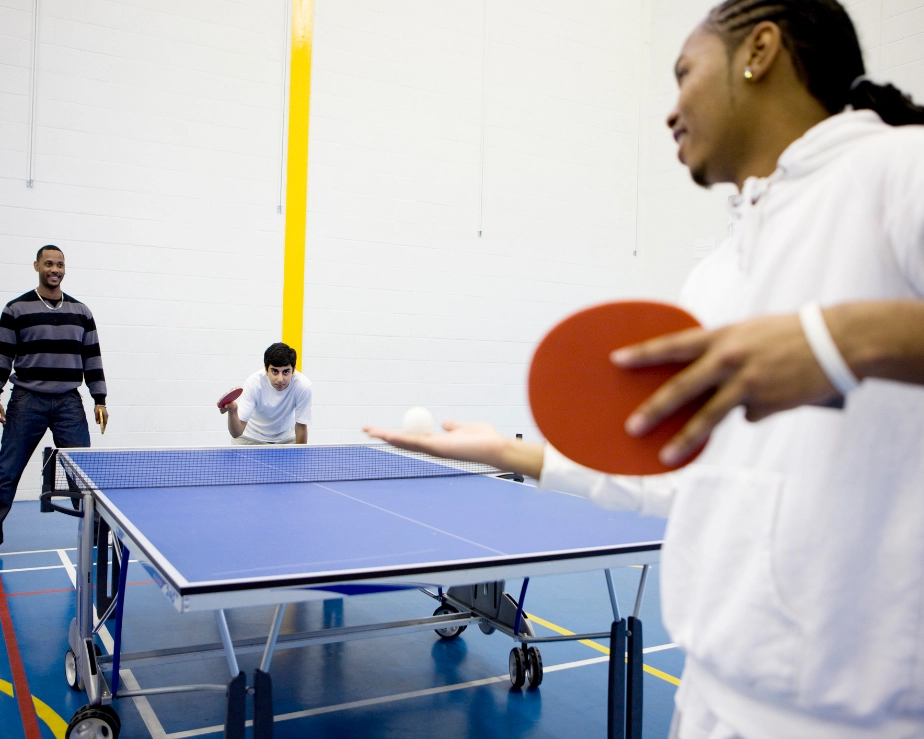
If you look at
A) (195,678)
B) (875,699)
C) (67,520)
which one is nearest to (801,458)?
(875,699)

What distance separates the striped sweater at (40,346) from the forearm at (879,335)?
230 inches

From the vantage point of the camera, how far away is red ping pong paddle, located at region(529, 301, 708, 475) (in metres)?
0.70

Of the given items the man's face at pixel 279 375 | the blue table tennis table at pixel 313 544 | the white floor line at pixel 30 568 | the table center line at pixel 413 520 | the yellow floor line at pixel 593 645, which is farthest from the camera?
the man's face at pixel 279 375

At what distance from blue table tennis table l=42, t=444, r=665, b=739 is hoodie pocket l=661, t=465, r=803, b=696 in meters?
1.24

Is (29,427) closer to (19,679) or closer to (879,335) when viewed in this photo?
(19,679)

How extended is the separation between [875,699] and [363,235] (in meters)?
8.04

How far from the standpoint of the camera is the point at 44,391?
5.52 metres

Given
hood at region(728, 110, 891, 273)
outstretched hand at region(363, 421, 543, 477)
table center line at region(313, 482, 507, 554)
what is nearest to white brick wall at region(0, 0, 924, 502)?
table center line at region(313, 482, 507, 554)

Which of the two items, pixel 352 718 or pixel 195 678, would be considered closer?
pixel 352 718

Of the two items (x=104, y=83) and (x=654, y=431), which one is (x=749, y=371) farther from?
(x=104, y=83)

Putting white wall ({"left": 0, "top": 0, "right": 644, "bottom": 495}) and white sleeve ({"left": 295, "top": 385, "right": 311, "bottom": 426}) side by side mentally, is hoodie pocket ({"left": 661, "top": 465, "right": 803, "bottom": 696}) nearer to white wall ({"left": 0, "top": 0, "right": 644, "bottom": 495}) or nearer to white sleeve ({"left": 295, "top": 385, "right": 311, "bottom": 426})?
white sleeve ({"left": 295, "top": 385, "right": 311, "bottom": 426})

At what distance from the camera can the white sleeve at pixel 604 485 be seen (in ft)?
3.38

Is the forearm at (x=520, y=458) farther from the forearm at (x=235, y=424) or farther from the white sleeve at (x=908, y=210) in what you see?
the forearm at (x=235, y=424)

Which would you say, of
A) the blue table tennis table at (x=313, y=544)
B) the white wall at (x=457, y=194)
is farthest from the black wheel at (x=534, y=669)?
the white wall at (x=457, y=194)
